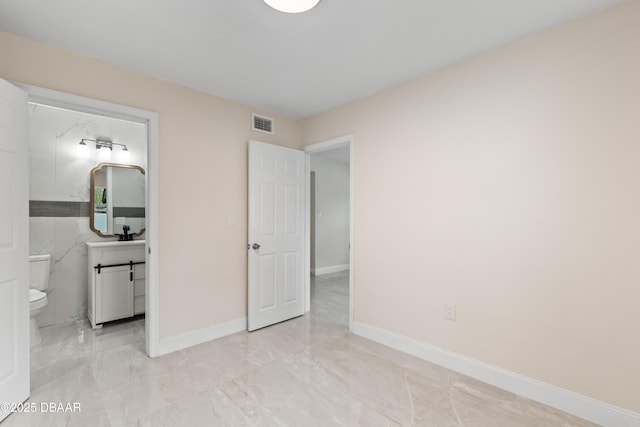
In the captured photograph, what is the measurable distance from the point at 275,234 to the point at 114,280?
6.22 feet

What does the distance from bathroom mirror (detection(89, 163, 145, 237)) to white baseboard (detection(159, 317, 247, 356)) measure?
1753 mm

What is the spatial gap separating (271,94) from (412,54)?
4.65 feet

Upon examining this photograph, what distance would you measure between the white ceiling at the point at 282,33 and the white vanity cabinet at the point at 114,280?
205cm

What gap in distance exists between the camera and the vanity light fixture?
3.53 meters

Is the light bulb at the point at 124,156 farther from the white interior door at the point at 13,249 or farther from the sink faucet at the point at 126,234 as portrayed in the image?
the white interior door at the point at 13,249

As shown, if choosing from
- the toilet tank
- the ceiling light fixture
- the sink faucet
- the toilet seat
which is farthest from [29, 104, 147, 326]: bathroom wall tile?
the ceiling light fixture

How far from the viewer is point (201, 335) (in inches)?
114

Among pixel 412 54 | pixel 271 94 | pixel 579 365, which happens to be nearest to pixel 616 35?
pixel 412 54

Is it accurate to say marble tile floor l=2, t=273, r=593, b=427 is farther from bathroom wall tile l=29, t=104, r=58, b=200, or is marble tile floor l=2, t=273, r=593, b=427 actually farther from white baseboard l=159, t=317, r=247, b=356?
bathroom wall tile l=29, t=104, r=58, b=200

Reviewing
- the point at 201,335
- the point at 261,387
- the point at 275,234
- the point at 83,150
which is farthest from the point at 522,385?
the point at 83,150

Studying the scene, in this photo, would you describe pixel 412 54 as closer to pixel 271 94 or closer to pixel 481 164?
pixel 481 164

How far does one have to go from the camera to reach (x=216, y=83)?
274 centimetres

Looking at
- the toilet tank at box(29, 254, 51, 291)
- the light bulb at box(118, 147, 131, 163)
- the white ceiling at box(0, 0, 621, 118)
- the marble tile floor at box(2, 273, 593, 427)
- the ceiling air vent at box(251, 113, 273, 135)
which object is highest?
the white ceiling at box(0, 0, 621, 118)

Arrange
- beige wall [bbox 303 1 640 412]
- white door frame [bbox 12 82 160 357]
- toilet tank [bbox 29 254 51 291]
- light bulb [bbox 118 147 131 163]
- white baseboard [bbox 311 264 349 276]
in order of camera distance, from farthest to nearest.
Answer: white baseboard [bbox 311 264 349 276]
light bulb [bbox 118 147 131 163]
toilet tank [bbox 29 254 51 291]
white door frame [bbox 12 82 160 357]
beige wall [bbox 303 1 640 412]
